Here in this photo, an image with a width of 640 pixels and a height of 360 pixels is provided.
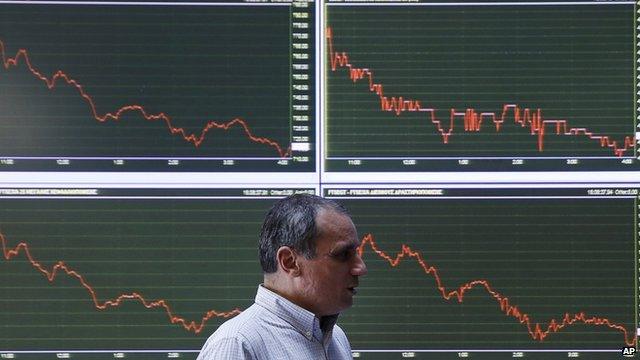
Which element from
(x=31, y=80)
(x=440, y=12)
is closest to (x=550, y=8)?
(x=440, y=12)

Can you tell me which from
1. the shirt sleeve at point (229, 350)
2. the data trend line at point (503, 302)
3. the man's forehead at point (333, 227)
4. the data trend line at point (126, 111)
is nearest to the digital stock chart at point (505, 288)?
the data trend line at point (503, 302)

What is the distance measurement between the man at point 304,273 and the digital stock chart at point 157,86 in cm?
122

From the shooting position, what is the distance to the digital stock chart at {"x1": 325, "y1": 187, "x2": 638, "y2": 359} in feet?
9.46

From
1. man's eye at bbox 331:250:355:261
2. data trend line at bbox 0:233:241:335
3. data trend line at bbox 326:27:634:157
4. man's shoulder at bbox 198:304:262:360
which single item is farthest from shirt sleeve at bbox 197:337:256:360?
data trend line at bbox 326:27:634:157

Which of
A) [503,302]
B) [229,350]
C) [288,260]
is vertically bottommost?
[503,302]

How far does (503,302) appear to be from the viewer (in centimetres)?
288

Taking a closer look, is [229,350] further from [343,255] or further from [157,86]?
[157,86]

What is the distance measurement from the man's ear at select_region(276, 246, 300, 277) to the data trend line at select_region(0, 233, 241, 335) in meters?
1.25

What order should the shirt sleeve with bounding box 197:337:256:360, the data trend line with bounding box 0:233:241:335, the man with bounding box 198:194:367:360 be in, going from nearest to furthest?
the shirt sleeve with bounding box 197:337:256:360
the man with bounding box 198:194:367:360
the data trend line with bounding box 0:233:241:335

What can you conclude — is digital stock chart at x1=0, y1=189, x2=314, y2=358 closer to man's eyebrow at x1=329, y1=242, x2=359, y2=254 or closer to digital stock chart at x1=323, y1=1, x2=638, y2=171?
digital stock chart at x1=323, y1=1, x2=638, y2=171

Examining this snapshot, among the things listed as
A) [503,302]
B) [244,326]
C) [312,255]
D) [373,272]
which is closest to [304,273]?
[312,255]

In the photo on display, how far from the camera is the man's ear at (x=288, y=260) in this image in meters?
1.67

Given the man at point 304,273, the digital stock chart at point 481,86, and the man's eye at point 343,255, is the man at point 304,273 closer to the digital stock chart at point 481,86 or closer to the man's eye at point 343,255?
the man's eye at point 343,255

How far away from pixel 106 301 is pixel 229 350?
1.40m
